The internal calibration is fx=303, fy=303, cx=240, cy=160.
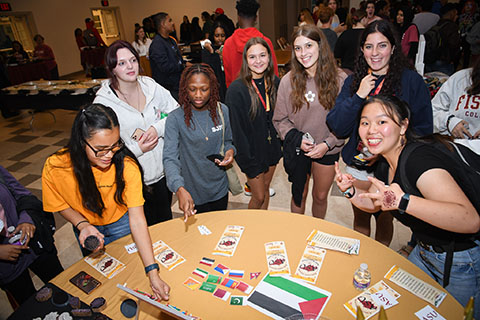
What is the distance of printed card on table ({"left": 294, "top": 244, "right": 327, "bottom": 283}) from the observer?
148 centimetres

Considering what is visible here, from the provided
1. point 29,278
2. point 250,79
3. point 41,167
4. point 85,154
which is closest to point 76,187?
point 85,154

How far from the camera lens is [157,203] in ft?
8.27

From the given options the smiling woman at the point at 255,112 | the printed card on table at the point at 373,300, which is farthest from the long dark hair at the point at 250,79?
the printed card on table at the point at 373,300

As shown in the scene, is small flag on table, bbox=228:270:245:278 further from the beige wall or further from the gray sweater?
the beige wall

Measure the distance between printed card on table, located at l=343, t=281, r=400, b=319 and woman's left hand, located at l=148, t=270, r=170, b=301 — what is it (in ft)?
2.68

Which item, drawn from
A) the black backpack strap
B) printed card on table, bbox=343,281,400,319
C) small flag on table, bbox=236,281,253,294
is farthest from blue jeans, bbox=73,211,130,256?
the black backpack strap

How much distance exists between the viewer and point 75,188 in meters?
1.75

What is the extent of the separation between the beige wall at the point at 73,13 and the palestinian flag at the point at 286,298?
476 inches

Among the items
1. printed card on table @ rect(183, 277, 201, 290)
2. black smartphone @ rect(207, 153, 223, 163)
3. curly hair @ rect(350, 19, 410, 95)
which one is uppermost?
curly hair @ rect(350, 19, 410, 95)

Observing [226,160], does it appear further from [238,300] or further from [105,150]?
[238,300]

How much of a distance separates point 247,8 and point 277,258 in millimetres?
2665

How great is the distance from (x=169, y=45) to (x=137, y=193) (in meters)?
3.20

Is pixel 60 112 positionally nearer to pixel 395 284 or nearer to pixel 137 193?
pixel 137 193

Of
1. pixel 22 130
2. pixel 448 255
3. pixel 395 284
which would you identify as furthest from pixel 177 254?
pixel 22 130
